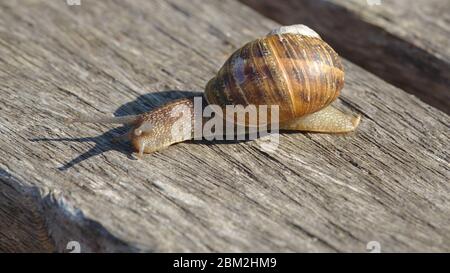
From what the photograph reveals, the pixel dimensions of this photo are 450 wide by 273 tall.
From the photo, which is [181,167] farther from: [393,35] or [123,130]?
[393,35]

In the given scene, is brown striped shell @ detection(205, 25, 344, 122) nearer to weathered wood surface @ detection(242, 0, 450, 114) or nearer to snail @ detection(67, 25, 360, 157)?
snail @ detection(67, 25, 360, 157)

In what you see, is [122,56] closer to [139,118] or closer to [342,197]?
[139,118]

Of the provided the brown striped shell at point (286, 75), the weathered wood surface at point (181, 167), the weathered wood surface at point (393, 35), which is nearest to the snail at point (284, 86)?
the brown striped shell at point (286, 75)

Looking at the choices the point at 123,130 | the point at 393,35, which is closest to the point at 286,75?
the point at 123,130

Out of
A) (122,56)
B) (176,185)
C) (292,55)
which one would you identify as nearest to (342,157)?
(292,55)

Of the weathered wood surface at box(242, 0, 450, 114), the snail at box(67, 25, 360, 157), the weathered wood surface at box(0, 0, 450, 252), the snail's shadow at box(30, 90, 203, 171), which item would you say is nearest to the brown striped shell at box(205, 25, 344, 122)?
the snail at box(67, 25, 360, 157)
